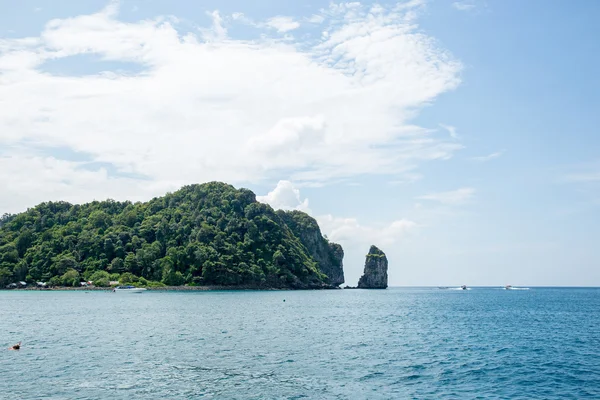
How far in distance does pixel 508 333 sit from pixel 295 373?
4045cm

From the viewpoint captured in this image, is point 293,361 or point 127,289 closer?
point 293,361

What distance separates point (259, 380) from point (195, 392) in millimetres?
5239

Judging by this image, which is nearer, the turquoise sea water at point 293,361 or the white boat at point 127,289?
the turquoise sea water at point 293,361

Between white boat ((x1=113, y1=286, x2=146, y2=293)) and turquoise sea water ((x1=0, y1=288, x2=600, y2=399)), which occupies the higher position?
turquoise sea water ((x1=0, y1=288, x2=600, y2=399))

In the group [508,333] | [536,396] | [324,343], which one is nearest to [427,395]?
[536,396]

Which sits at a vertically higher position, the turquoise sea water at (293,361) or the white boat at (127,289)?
the turquoise sea water at (293,361)

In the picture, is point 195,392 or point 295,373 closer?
point 195,392

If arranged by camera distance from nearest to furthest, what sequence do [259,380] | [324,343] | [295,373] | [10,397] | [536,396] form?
[10,397] → [536,396] → [259,380] → [295,373] → [324,343]

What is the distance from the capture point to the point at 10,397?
99.7ft

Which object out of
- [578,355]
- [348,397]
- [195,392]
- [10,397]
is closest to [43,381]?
[10,397]

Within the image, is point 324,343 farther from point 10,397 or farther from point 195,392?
point 10,397

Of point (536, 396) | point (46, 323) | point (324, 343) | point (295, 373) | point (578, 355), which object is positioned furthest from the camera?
point (46, 323)

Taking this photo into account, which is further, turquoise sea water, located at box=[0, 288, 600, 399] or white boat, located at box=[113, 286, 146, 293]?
white boat, located at box=[113, 286, 146, 293]

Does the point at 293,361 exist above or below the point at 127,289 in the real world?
above
